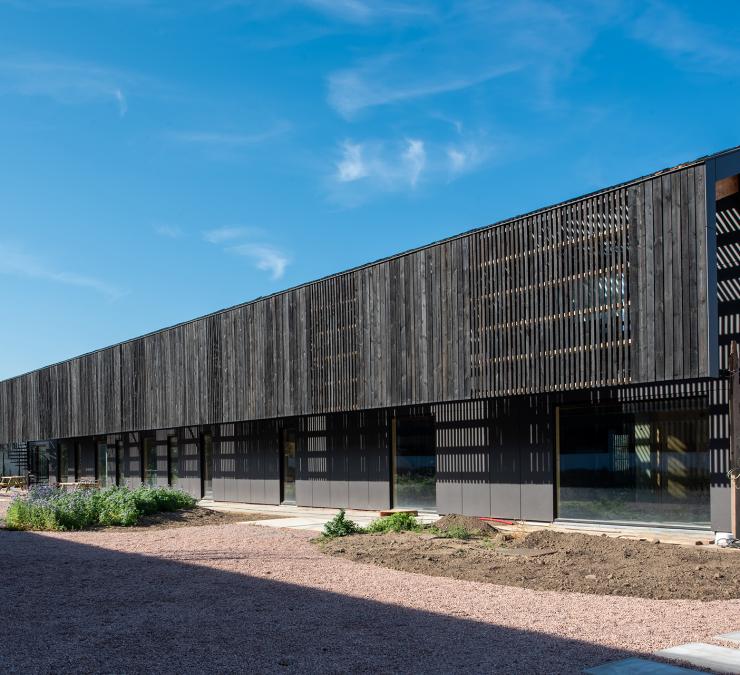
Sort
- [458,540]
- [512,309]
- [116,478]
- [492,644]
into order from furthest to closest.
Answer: [116,478] → [512,309] → [458,540] → [492,644]

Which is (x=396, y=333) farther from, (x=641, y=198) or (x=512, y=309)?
(x=641, y=198)

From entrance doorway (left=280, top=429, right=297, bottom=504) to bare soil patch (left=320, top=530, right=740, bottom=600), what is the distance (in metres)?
11.5

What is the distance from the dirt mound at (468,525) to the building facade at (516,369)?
2.51 metres

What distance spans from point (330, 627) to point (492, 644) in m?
1.70

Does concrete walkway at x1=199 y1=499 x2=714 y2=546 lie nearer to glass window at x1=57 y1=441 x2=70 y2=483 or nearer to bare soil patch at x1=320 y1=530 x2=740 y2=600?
bare soil patch at x1=320 y1=530 x2=740 y2=600

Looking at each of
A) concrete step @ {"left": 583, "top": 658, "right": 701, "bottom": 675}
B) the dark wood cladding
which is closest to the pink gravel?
concrete step @ {"left": 583, "top": 658, "right": 701, "bottom": 675}

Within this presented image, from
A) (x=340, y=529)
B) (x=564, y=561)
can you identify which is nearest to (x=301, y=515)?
(x=340, y=529)

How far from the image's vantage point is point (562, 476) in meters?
18.1

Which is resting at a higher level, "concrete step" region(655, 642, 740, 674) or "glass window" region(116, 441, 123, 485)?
"concrete step" region(655, 642, 740, 674)

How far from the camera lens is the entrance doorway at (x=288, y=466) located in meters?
27.2

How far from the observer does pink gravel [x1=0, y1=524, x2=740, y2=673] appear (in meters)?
7.05

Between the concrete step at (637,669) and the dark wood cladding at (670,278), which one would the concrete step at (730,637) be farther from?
the dark wood cladding at (670,278)

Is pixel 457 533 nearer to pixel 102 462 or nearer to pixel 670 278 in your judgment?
pixel 670 278

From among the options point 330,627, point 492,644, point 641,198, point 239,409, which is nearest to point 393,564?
point 330,627
